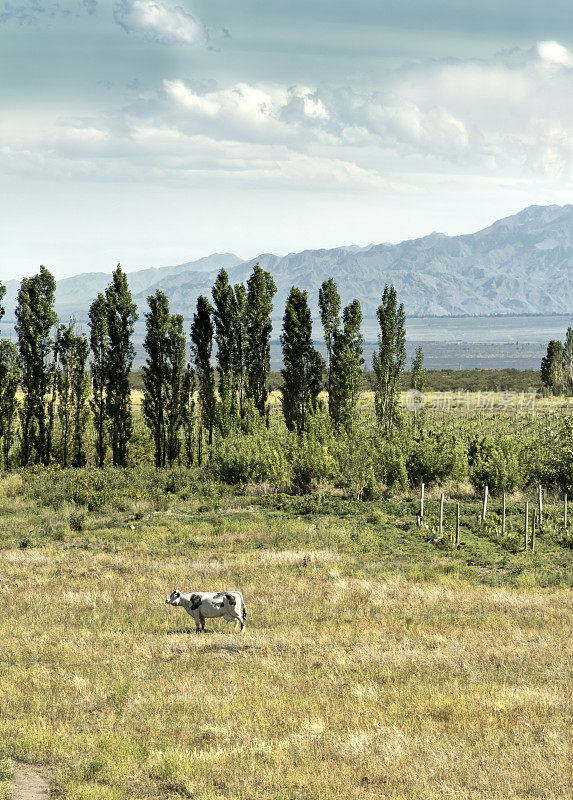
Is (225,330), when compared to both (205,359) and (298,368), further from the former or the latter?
(298,368)

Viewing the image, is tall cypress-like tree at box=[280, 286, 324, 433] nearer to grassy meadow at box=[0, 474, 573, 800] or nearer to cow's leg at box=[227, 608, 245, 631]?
grassy meadow at box=[0, 474, 573, 800]

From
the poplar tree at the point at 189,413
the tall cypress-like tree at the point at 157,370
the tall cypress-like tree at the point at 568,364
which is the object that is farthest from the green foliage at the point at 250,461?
the tall cypress-like tree at the point at 568,364

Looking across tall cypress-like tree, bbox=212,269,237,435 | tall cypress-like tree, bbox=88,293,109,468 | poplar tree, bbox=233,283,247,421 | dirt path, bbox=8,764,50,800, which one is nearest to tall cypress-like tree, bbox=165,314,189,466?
tall cypress-like tree, bbox=212,269,237,435

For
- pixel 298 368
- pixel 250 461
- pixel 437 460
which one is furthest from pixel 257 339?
pixel 437 460

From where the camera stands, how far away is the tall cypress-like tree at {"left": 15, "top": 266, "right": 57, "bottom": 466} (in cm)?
4600

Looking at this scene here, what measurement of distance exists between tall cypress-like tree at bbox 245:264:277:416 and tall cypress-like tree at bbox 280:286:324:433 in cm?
266

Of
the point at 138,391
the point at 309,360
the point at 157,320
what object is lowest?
the point at 138,391

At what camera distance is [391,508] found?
101 ft

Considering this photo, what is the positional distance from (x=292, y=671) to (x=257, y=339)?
1477 inches

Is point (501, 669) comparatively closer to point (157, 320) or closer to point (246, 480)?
point (246, 480)

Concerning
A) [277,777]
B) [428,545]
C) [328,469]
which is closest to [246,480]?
[328,469]

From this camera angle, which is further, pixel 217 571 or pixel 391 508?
pixel 391 508

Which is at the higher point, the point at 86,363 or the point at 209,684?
the point at 86,363

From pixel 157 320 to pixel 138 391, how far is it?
104 metres
